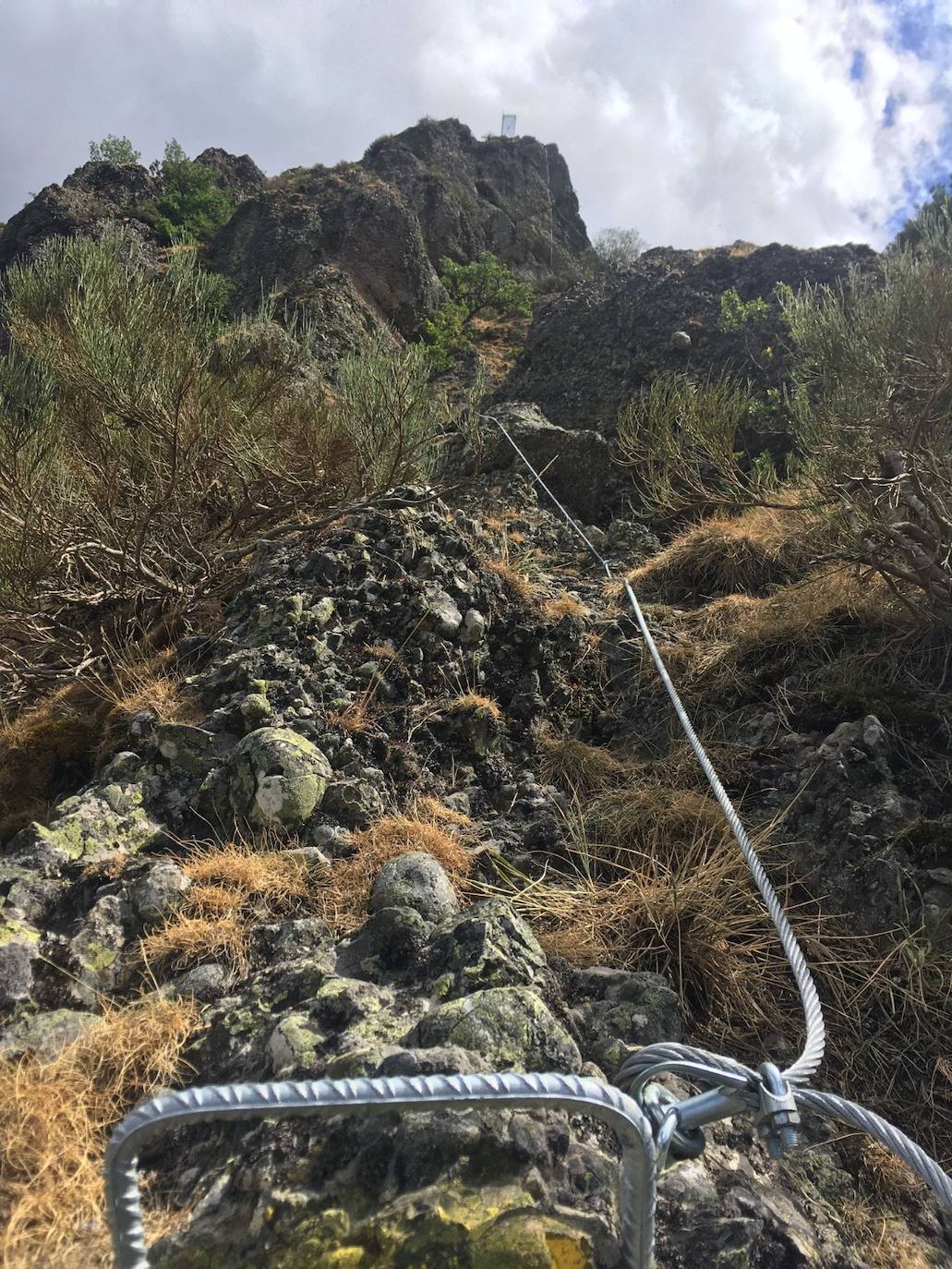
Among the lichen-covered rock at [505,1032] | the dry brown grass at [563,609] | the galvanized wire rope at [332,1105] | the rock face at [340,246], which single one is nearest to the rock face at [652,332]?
the dry brown grass at [563,609]

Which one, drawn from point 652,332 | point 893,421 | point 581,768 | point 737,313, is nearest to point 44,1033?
point 581,768

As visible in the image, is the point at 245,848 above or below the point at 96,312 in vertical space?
below

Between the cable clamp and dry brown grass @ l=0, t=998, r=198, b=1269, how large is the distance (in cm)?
109

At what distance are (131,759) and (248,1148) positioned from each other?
65.9 inches

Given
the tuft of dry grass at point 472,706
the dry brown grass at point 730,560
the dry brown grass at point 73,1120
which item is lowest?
the dry brown grass at point 73,1120

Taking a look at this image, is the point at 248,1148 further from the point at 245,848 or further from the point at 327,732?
the point at 327,732

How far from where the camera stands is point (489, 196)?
27.2 m

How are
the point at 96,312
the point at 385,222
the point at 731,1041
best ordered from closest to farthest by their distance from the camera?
1. the point at 731,1041
2. the point at 96,312
3. the point at 385,222

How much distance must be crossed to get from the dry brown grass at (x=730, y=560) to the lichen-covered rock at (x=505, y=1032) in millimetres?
3567

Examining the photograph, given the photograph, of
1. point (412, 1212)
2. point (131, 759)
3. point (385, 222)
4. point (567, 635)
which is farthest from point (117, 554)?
point (385, 222)

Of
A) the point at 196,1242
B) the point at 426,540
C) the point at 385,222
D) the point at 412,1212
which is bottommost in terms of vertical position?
the point at 196,1242

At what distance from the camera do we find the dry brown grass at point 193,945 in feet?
6.16

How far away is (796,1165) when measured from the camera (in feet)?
4.95

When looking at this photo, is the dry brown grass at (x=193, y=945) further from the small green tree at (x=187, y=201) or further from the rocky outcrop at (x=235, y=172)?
the rocky outcrop at (x=235, y=172)
